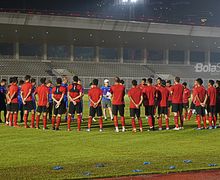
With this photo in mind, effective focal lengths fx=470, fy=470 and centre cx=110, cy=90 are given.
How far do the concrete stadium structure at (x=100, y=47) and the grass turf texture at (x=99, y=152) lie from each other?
36466 millimetres

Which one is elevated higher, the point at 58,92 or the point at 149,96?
the point at 58,92

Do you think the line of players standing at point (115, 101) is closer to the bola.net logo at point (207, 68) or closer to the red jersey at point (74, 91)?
the red jersey at point (74, 91)

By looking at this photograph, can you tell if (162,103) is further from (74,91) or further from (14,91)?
(14,91)

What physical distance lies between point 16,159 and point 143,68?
53301 mm

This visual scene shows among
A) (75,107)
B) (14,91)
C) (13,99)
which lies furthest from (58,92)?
(13,99)

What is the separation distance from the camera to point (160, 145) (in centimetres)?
1334

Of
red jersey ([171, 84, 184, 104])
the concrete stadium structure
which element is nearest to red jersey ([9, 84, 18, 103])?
red jersey ([171, 84, 184, 104])

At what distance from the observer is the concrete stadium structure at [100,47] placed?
53062 millimetres

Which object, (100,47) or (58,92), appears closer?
(58,92)

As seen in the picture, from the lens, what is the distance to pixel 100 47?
208ft

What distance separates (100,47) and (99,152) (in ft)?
171

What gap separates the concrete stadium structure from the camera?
53.1 meters

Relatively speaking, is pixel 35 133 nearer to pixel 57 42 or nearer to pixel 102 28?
pixel 102 28

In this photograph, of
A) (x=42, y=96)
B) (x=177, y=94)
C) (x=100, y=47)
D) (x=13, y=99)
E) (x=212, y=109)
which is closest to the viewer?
(x=42, y=96)
